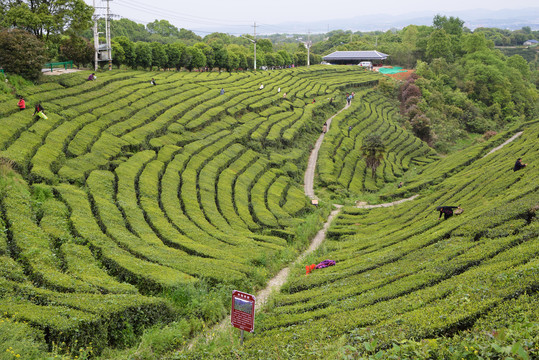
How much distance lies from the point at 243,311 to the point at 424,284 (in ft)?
23.3

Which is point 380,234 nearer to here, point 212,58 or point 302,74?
point 212,58

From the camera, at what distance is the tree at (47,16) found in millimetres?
40688

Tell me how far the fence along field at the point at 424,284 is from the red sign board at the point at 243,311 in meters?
0.77

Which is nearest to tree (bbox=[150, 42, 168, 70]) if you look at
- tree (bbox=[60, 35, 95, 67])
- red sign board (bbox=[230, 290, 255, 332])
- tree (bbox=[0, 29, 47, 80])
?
tree (bbox=[60, 35, 95, 67])

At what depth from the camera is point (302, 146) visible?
175 ft

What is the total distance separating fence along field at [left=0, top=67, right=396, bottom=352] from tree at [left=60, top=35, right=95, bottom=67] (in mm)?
4428

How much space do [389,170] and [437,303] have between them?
42.3 metres

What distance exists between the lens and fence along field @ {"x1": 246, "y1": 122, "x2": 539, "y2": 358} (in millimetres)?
11273

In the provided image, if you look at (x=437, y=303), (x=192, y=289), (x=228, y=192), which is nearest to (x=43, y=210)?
→ (x=192, y=289)

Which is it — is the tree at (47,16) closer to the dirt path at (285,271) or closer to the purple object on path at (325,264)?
the dirt path at (285,271)

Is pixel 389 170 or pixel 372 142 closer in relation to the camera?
pixel 372 142

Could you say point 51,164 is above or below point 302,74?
below

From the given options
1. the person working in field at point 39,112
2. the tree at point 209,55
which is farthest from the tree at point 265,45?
the person working in field at point 39,112

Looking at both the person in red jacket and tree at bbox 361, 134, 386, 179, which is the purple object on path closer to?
the person in red jacket
